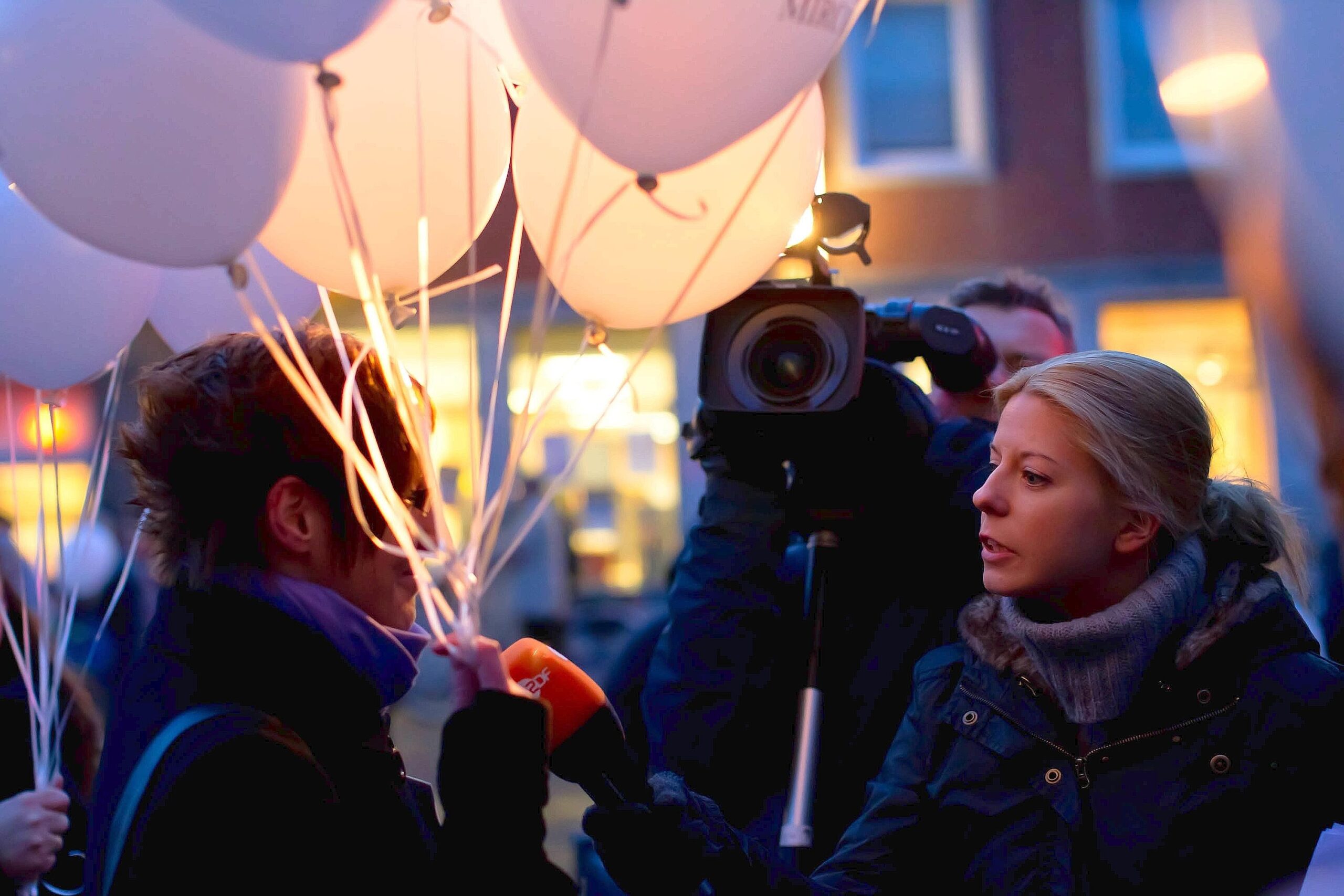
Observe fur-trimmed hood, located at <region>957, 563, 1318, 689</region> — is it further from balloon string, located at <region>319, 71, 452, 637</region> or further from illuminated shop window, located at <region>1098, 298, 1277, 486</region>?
illuminated shop window, located at <region>1098, 298, 1277, 486</region>

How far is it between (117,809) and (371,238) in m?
0.69

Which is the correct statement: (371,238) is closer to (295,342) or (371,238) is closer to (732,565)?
(295,342)

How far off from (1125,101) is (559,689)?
9.02 meters

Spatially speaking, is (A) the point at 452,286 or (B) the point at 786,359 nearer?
(A) the point at 452,286

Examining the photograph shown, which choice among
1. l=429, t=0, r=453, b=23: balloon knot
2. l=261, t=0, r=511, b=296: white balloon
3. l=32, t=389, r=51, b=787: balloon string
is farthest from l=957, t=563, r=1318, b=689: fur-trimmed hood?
l=32, t=389, r=51, b=787: balloon string

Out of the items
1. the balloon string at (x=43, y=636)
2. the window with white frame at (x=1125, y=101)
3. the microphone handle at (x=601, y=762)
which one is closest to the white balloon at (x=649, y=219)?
the microphone handle at (x=601, y=762)

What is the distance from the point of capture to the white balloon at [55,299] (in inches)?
72.1

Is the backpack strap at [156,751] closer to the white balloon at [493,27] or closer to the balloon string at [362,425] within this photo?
the balloon string at [362,425]

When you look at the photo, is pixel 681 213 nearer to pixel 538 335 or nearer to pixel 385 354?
pixel 538 335

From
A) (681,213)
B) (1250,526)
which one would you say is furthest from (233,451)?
(1250,526)

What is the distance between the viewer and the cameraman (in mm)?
1899

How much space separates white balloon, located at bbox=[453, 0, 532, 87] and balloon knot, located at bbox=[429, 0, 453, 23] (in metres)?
0.19

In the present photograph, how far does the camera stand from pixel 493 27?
67.2 inches

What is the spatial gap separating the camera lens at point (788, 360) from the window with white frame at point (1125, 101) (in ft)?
25.8
